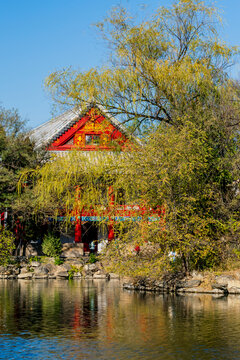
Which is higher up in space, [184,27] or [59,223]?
[184,27]

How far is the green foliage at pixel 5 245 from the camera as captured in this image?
104 feet

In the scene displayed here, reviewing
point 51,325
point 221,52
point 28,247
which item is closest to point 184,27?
point 221,52

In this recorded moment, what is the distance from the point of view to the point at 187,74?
76.0ft

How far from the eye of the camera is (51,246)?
33625mm

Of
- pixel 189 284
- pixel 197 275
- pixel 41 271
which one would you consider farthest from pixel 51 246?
pixel 189 284

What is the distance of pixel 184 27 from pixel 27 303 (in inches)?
575

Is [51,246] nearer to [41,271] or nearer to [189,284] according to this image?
[41,271]

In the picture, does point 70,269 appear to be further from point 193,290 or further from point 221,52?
point 221,52

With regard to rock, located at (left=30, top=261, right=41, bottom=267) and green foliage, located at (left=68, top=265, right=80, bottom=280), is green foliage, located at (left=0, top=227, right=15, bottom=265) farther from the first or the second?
green foliage, located at (left=68, top=265, right=80, bottom=280)

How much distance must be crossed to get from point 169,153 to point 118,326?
897 centimetres

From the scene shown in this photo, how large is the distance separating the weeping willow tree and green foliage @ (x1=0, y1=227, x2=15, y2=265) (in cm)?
721

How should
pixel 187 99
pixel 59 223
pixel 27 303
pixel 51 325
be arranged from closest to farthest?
pixel 51 325, pixel 27 303, pixel 187 99, pixel 59 223

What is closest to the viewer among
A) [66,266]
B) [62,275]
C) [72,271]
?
[62,275]

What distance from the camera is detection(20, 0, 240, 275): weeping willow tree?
2139 cm
